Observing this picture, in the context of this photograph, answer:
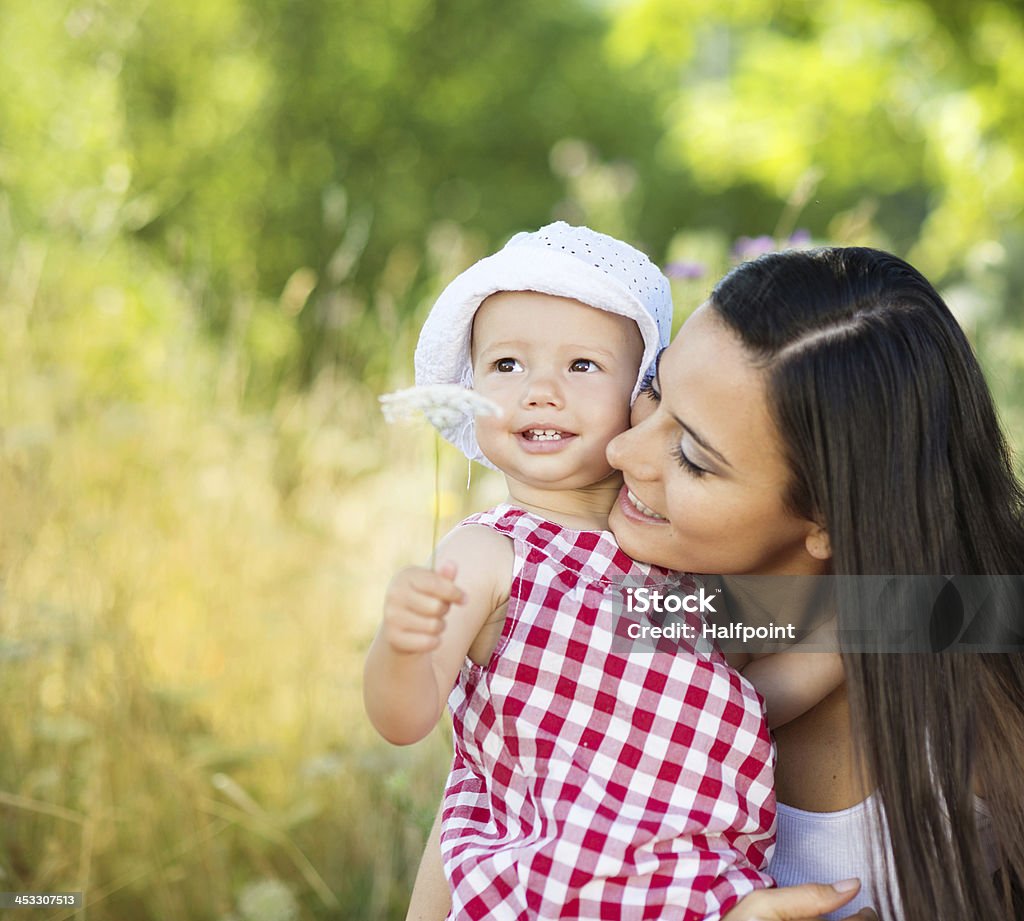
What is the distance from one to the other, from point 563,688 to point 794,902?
1.16ft

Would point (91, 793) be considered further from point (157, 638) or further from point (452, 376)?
point (452, 376)

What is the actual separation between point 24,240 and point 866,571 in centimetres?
283

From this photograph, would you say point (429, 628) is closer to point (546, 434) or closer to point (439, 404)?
point (439, 404)

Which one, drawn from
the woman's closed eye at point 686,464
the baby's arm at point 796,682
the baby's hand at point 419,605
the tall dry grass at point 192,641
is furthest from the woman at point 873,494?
the tall dry grass at point 192,641

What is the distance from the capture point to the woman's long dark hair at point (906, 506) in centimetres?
139

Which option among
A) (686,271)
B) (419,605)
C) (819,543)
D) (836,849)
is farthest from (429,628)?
(686,271)

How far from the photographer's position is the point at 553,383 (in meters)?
1.59

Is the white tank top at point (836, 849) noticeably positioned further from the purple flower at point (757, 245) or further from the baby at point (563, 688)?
the purple flower at point (757, 245)

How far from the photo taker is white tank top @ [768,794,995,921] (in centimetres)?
146

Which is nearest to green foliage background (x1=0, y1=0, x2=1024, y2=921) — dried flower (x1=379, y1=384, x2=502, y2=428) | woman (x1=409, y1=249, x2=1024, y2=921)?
woman (x1=409, y1=249, x2=1024, y2=921)

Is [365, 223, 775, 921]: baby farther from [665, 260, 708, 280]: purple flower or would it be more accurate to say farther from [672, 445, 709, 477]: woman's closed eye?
[665, 260, 708, 280]: purple flower

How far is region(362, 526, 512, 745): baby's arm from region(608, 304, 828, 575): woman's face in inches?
7.5

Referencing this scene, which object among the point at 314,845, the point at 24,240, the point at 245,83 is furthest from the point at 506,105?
the point at 314,845

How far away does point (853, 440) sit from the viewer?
1396 millimetres
